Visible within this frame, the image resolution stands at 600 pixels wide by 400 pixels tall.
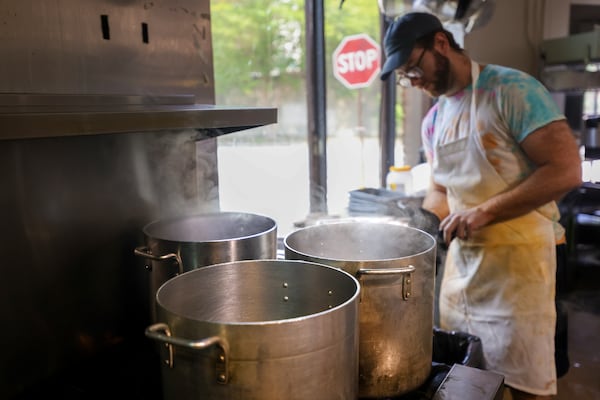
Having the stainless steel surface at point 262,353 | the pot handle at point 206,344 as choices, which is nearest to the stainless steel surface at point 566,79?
the stainless steel surface at point 262,353

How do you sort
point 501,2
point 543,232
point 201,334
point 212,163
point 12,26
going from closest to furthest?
1. point 201,334
2. point 12,26
3. point 212,163
4. point 543,232
5. point 501,2

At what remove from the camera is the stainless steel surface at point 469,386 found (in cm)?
92

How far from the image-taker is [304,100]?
3084mm

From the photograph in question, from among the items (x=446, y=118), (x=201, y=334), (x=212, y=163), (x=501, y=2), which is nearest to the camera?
(x=201, y=334)

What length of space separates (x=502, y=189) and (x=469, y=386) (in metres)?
0.96

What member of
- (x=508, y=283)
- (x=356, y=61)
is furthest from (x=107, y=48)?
(x=356, y=61)

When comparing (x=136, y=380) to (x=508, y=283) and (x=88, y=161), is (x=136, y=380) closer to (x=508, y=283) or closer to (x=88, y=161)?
(x=88, y=161)

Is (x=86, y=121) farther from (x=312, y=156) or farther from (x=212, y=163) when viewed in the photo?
(x=312, y=156)

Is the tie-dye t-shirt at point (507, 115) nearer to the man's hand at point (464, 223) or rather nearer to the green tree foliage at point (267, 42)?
the man's hand at point (464, 223)

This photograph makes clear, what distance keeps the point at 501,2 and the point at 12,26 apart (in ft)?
10.8

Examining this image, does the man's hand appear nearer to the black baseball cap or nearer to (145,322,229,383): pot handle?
the black baseball cap

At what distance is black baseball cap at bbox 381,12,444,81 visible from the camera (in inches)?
69.6

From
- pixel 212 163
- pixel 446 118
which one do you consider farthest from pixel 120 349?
pixel 446 118

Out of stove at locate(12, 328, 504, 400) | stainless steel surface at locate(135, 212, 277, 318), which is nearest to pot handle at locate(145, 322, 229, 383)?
stainless steel surface at locate(135, 212, 277, 318)
